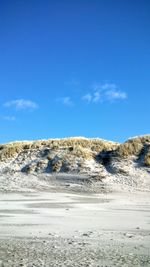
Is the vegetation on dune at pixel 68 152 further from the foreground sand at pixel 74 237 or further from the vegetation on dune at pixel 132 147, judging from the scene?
the foreground sand at pixel 74 237

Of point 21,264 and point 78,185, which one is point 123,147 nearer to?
point 78,185

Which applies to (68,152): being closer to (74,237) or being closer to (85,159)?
(85,159)

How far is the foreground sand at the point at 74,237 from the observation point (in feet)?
24.6

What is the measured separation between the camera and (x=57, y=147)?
104 ft

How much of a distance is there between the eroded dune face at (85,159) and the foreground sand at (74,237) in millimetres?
11488

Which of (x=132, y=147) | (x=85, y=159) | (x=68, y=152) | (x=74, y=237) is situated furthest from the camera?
(x=68, y=152)

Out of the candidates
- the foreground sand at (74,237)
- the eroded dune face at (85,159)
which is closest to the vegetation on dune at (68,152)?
the eroded dune face at (85,159)

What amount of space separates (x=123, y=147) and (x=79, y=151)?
2796mm

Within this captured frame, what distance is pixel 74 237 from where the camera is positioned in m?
9.93

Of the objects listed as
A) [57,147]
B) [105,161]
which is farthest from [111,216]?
[57,147]

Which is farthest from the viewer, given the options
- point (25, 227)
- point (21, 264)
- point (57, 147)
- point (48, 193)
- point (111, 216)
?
point (57, 147)

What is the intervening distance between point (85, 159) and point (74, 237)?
19.7m

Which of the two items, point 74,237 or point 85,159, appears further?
point 85,159

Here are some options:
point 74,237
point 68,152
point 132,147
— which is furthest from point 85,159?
point 74,237
